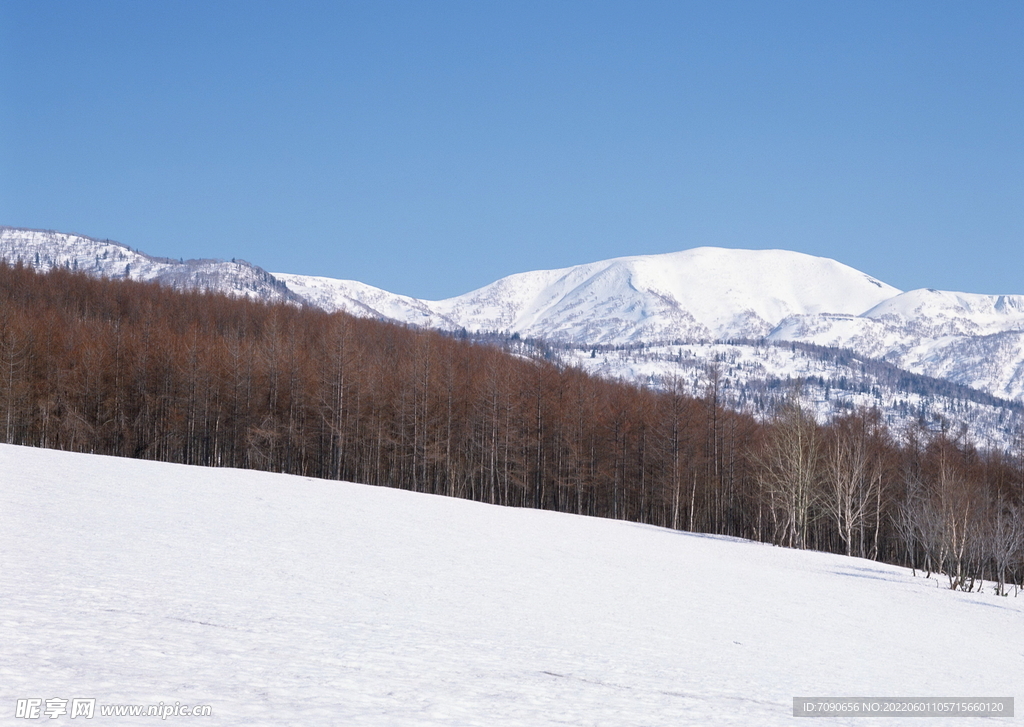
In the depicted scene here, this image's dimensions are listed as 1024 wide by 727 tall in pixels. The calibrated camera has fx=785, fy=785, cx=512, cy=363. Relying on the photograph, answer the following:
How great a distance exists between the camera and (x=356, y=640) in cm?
1385

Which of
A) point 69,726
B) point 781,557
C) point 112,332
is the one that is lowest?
point 781,557

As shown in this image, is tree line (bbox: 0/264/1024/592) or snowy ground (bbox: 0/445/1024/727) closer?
snowy ground (bbox: 0/445/1024/727)

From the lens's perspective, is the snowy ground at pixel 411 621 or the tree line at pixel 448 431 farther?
the tree line at pixel 448 431

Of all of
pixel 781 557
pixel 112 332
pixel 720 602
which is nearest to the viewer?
pixel 720 602

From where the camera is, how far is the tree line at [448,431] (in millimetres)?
64875

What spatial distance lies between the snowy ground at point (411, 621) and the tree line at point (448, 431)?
2825 cm

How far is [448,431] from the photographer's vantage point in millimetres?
70125

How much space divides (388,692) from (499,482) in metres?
67.1

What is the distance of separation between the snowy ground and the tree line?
92.7ft

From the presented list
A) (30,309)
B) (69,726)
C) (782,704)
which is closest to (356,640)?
(69,726)

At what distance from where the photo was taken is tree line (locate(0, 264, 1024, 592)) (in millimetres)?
64875

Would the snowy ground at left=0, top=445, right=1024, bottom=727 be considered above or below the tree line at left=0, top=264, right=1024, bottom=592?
below

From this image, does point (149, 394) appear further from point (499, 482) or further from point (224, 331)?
point (224, 331)

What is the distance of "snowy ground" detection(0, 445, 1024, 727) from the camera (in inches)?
412
